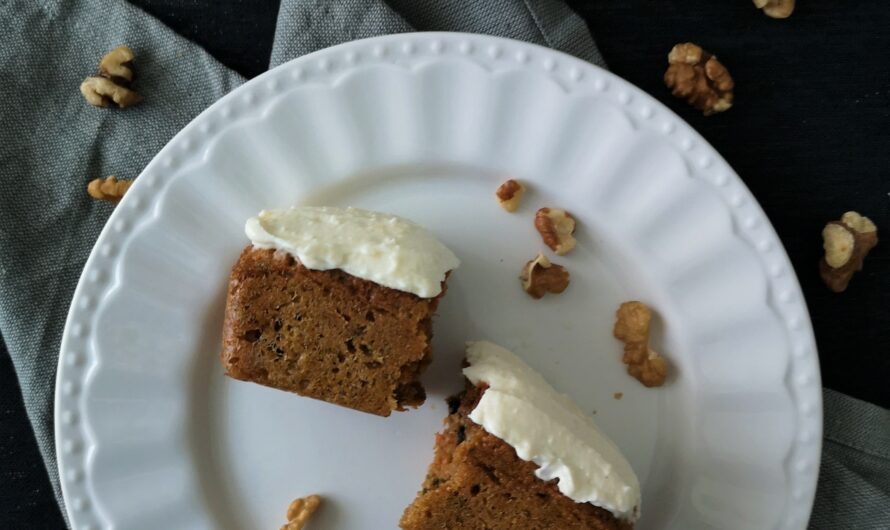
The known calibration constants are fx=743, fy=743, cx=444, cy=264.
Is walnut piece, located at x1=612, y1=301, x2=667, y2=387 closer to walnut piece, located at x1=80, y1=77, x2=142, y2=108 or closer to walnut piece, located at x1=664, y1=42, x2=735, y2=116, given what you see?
walnut piece, located at x1=664, y1=42, x2=735, y2=116

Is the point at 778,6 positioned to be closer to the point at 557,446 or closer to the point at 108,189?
the point at 557,446

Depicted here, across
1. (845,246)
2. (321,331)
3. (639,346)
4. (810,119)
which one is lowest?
(321,331)

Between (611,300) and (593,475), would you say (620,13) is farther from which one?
(593,475)

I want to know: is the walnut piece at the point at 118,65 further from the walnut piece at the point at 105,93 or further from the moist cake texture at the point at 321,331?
the moist cake texture at the point at 321,331

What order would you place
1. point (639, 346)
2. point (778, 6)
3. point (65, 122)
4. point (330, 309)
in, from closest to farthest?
point (330, 309) → point (639, 346) → point (778, 6) → point (65, 122)

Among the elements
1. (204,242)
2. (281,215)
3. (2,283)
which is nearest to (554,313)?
(281,215)

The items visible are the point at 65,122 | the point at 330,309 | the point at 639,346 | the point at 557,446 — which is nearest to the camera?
the point at 557,446

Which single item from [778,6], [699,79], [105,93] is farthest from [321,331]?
[778,6]
